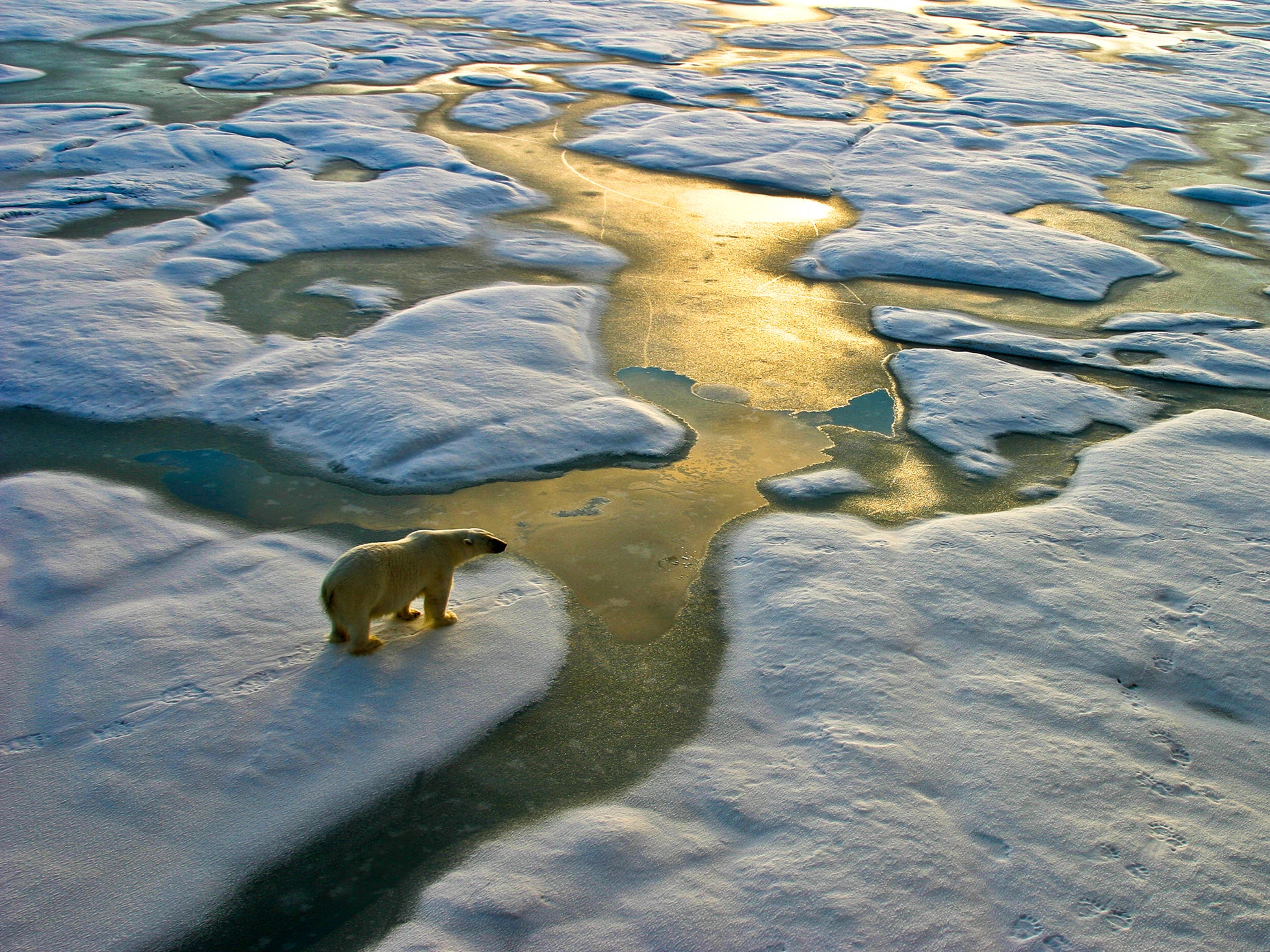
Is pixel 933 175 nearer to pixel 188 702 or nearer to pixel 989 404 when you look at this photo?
pixel 989 404

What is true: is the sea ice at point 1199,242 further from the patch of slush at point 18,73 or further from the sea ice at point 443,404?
the patch of slush at point 18,73

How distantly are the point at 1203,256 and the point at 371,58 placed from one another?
1313 centimetres

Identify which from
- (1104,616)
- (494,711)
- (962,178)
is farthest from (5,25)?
(1104,616)

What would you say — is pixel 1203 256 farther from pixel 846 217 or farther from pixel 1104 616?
pixel 1104 616

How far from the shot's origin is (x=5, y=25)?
15258mm

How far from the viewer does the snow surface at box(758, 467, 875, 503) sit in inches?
200

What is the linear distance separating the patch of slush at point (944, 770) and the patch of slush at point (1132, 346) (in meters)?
2.32

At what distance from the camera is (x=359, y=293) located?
23.6ft

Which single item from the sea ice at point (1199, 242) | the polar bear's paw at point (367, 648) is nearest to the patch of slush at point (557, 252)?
the polar bear's paw at point (367, 648)

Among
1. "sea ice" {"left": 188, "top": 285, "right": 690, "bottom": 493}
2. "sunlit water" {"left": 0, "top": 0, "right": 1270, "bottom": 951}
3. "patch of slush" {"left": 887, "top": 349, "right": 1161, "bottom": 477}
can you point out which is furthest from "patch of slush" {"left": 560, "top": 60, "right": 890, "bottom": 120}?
"sea ice" {"left": 188, "top": 285, "right": 690, "bottom": 493}

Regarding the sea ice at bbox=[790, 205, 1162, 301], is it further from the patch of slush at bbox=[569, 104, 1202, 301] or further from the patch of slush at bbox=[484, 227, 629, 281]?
the patch of slush at bbox=[484, 227, 629, 281]

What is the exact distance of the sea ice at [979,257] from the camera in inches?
324

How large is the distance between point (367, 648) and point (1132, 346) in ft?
21.1

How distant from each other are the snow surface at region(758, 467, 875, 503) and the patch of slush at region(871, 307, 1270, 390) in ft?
7.74
